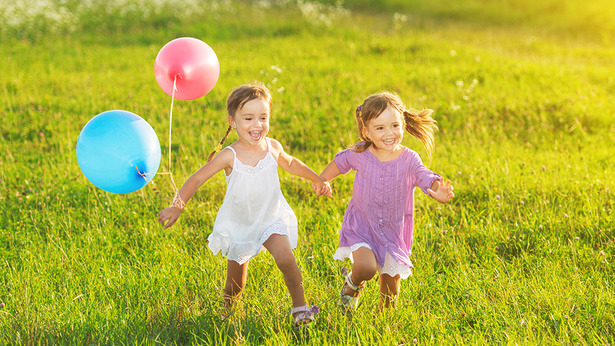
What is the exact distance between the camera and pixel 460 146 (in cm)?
677

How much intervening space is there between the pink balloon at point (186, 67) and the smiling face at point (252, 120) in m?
0.57

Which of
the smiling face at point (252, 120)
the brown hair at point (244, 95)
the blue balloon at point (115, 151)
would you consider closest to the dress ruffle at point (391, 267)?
the smiling face at point (252, 120)

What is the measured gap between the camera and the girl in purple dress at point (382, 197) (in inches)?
142

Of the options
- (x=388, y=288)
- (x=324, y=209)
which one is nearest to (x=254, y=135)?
(x=388, y=288)

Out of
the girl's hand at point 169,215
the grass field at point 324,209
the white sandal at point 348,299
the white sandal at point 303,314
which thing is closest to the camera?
the girl's hand at point 169,215

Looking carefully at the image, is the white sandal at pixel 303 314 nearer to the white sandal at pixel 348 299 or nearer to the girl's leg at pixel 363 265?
the white sandal at pixel 348 299

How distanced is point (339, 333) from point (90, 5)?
54.6 ft

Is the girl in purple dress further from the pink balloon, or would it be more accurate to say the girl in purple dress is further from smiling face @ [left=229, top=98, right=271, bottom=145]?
the pink balloon

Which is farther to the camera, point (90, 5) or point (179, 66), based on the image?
point (90, 5)

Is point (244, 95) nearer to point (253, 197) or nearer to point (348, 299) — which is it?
point (253, 197)

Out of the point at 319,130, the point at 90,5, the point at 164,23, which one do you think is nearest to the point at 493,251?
the point at 319,130

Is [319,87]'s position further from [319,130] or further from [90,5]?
[90,5]

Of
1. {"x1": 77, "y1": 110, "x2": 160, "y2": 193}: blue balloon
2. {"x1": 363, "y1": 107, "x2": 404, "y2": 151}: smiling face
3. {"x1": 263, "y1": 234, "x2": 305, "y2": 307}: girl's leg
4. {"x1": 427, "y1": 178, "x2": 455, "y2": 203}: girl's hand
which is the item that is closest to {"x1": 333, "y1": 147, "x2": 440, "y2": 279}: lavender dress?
{"x1": 363, "y1": 107, "x2": 404, "y2": 151}: smiling face

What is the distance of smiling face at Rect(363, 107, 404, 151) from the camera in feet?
11.8
